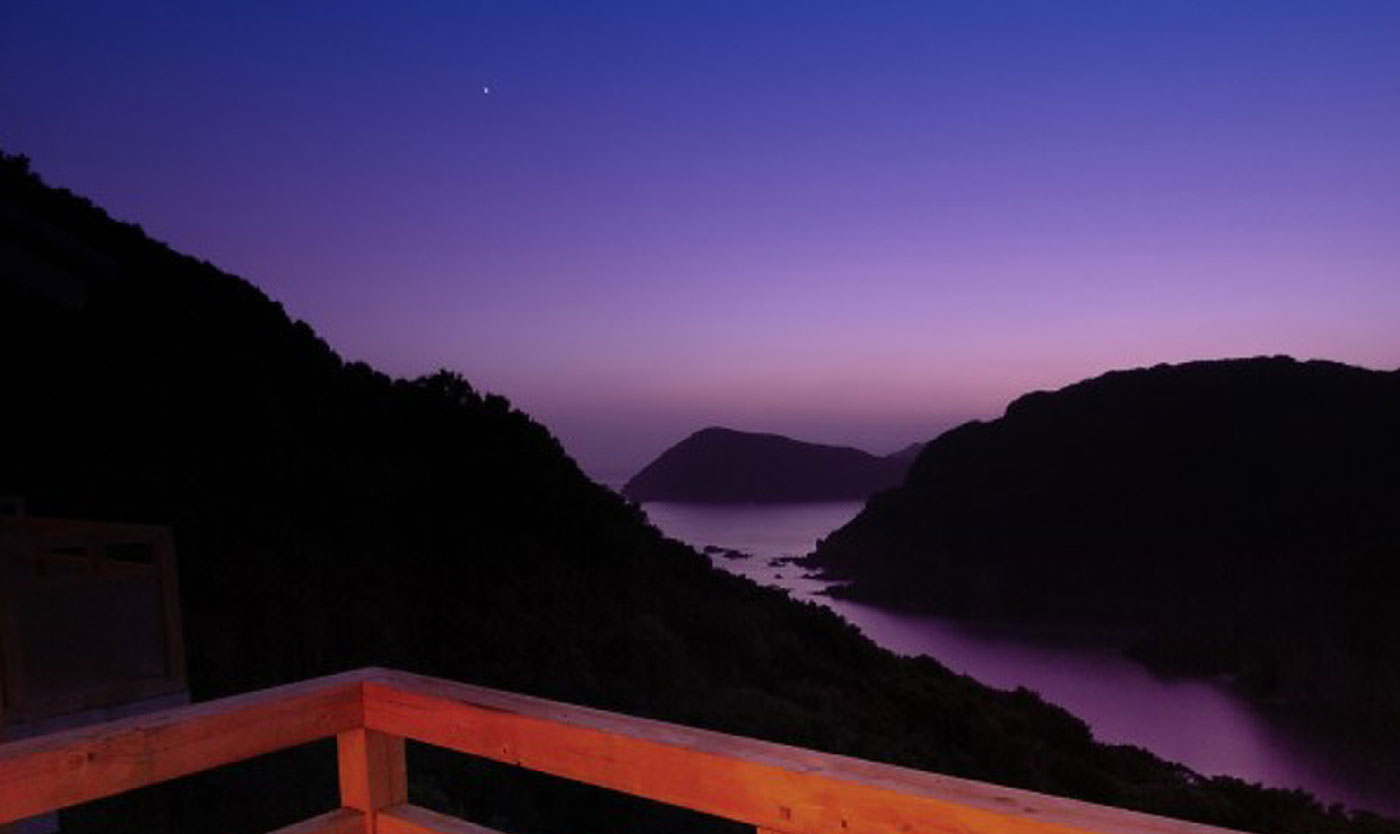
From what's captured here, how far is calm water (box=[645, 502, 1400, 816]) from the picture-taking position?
54500mm

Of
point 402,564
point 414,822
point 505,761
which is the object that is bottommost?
point 402,564

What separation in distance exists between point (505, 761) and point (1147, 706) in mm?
71124

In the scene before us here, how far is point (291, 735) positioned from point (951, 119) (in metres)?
27.0

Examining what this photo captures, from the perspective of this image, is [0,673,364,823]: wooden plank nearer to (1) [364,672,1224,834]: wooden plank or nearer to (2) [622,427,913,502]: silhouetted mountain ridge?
(1) [364,672,1224,834]: wooden plank

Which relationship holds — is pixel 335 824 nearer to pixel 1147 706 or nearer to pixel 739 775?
pixel 739 775

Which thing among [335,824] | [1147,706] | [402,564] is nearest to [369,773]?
[335,824]

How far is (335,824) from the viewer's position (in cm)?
189

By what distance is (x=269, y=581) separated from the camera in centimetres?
1650

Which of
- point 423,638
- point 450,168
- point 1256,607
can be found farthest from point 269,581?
point 1256,607

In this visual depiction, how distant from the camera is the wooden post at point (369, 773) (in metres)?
1.93

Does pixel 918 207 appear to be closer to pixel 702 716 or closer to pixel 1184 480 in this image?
pixel 702 716

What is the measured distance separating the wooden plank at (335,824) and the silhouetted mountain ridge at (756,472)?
284ft

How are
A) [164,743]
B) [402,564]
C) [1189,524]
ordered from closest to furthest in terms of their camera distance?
1. [164,743]
2. [402,564]
3. [1189,524]

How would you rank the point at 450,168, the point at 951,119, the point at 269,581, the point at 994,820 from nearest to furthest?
the point at 994,820, the point at 269,581, the point at 450,168, the point at 951,119
